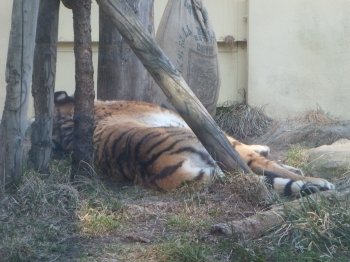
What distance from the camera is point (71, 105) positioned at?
207 inches

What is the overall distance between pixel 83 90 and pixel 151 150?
665 millimetres

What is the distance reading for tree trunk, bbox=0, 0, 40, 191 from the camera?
364cm

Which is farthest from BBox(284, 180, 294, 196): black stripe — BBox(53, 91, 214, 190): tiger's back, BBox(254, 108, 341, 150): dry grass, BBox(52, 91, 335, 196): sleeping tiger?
BBox(254, 108, 341, 150): dry grass

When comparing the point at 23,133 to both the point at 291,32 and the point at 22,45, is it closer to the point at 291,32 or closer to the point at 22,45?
the point at 22,45

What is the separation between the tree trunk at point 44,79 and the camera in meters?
4.09

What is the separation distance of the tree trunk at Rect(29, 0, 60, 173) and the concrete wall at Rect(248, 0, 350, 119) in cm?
371

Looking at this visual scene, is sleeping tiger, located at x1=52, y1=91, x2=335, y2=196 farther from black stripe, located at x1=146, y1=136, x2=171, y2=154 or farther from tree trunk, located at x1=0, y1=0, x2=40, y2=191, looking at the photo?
tree trunk, located at x1=0, y1=0, x2=40, y2=191

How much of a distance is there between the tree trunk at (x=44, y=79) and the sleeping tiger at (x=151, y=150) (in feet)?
1.74

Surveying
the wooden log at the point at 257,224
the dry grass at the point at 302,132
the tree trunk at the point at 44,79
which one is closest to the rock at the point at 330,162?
the dry grass at the point at 302,132

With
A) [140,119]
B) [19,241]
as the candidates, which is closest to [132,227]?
[19,241]

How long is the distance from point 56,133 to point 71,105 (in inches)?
13.7

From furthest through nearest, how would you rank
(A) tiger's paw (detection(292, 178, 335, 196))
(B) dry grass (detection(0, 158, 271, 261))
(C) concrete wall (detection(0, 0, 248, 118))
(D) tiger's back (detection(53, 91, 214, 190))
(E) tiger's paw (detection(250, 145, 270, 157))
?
(C) concrete wall (detection(0, 0, 248, 118)) < (E) tiger's paw (detection(250, 145, 270, 157)) < (D) tiger's back (detection(53, 91, 214, 190)) < (A) tiger's paw (detection(292, 178, 335, 196)) < (B) dry grass (detection(0, 158, 271, 261))

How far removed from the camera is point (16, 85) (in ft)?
12.0

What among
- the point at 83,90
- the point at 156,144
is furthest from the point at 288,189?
the point at 83,90
